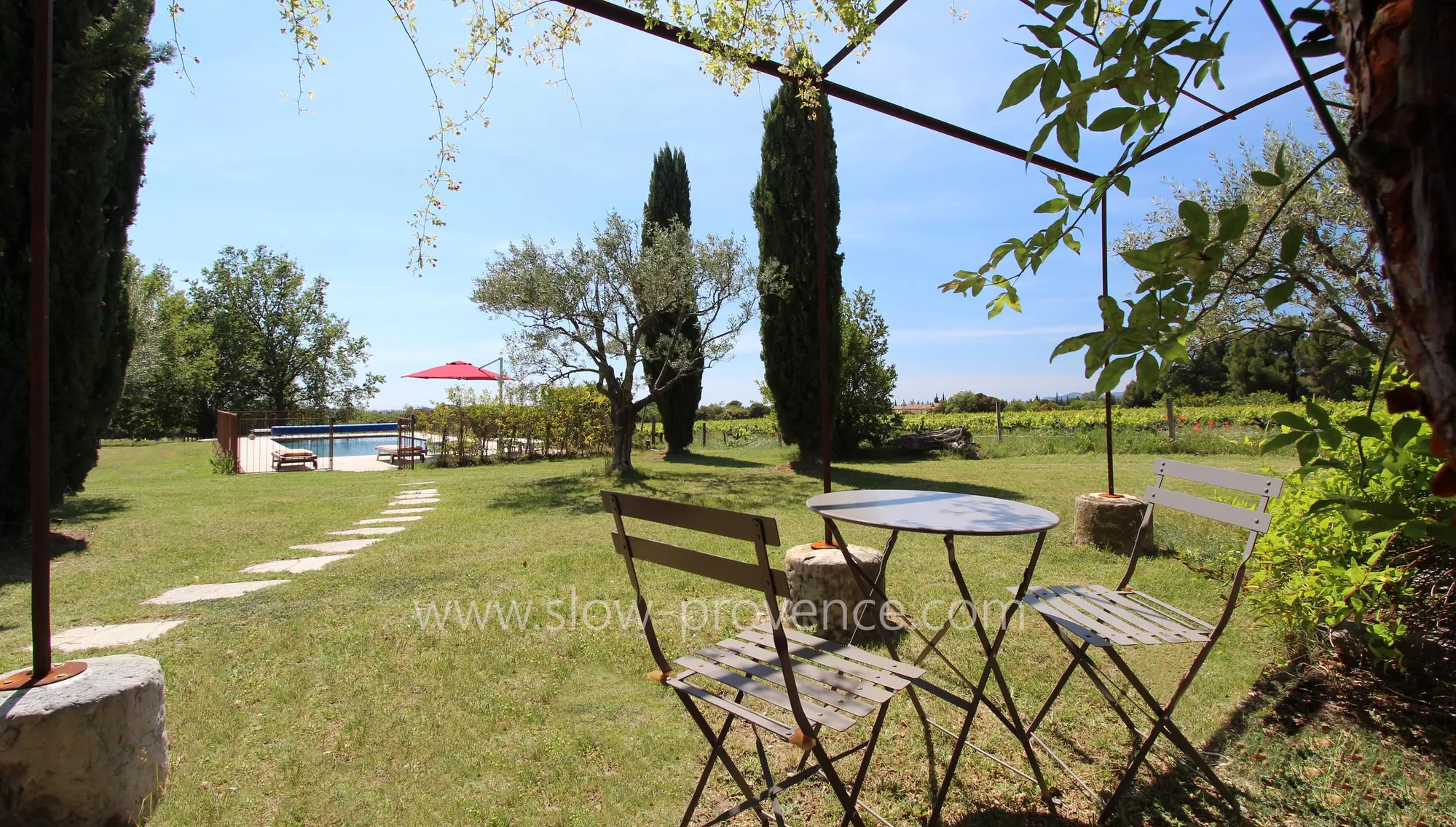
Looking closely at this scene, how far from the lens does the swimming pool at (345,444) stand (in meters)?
19.0

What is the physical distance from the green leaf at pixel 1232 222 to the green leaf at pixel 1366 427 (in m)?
0.24

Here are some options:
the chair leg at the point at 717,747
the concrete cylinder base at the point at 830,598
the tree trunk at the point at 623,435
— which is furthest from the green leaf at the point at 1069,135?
the tree trunk at the point at 623,435

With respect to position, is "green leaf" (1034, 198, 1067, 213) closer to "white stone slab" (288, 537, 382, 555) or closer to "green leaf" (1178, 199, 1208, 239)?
"green leaf" (1178, 199, 1208, 239)

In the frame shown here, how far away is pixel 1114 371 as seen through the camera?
0.86 metres

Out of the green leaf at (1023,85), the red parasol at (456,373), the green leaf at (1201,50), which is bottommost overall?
the green leaf at (1023,85)

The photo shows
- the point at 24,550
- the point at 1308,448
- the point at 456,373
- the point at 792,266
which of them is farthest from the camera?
the point at 456,373

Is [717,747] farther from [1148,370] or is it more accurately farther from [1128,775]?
[1148,370]

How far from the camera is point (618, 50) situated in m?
3.58

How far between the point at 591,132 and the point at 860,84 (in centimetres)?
144

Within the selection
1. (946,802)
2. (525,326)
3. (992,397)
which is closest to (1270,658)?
(946,802)

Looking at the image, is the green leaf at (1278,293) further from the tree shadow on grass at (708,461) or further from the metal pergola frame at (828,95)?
the tree shadow on grass at (708,461)

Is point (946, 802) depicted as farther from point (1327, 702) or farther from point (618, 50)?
point (618, 50)

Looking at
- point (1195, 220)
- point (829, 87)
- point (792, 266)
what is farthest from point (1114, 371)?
point (792, 266)

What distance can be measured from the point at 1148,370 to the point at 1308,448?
21 centimetres
